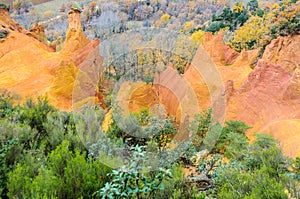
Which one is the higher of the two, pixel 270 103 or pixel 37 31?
pixel 270 103

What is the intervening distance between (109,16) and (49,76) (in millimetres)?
38713

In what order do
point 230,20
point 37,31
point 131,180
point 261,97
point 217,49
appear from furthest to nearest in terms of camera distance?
point 230,20
point 37,31
point 217,49
point 261,97
point 131,180

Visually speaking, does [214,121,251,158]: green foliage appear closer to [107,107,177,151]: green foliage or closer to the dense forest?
the dense forest

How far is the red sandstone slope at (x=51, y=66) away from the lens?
1391 centimetres

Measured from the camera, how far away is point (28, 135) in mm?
5176

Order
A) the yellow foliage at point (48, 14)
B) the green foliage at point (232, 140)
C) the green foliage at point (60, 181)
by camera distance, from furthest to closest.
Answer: the yellow foliage at point (48, 14)
the green foliage at point (232, 140)
the green foliage at point (60, 181)

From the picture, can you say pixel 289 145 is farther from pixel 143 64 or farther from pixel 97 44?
pixel 143 64

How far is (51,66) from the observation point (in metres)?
19.1

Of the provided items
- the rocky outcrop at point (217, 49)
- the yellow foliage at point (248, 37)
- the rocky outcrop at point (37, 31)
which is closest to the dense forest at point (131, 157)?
the rocky outcrop at point (217, 49)

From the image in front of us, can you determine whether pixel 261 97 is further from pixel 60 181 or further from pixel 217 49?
pixel 60 181

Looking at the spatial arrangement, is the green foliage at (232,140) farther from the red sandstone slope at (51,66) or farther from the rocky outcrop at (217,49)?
the rocky outcrop at (217,49)

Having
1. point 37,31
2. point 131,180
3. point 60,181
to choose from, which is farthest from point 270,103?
point 37,31

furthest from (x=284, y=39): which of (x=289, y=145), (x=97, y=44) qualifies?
(x=97, y=44)

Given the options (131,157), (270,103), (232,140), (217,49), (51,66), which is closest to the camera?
(131,157)
